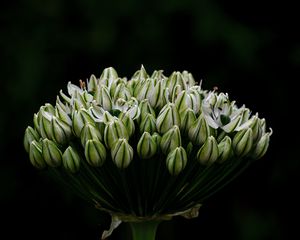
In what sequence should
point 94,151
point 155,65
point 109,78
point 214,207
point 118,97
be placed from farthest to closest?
point 214,207
point 155,65
point 109,78
point 118,97
point 94,151

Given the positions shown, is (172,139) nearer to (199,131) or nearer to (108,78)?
(199,131)

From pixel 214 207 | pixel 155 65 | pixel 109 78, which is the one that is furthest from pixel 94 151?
pixel 214 207

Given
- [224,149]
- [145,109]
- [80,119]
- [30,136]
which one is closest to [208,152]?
[224,149]

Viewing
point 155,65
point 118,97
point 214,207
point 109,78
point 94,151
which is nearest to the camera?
point 94,151

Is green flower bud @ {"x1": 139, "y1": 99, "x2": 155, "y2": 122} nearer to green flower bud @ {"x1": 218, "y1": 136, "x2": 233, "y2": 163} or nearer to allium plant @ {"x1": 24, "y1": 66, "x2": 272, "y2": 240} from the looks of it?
allium plant @ {"x1": 24, "y1": 66, "x2": 272, "y2": 240}

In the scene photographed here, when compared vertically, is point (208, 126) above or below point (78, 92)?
below

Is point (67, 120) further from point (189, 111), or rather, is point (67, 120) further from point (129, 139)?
point (189, 111)

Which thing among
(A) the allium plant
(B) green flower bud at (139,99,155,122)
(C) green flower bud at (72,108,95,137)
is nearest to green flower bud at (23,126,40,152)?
(A) the allium plant

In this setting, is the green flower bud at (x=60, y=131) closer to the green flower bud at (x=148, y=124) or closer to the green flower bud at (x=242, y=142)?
the green flower bud at (x=148, y=124)
